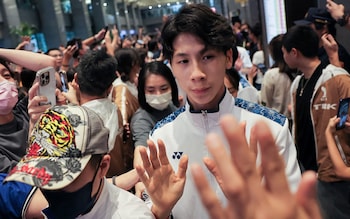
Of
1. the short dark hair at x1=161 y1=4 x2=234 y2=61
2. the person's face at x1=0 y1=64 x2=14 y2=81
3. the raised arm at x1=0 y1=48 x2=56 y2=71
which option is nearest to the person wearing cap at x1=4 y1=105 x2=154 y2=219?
the short dark hair at x1=161 y1=4 x2=234 y2=61

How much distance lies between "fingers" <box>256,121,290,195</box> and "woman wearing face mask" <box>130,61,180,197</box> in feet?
6.16

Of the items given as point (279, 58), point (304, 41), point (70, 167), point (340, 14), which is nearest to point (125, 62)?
Answer: point (279, 58)

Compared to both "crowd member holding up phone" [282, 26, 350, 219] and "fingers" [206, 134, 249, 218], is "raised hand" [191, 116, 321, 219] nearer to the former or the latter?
"fingers" [206, 134, 249, 218]

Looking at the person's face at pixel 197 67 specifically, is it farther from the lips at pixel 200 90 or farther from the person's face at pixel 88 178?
the person's face at pixel 88 178

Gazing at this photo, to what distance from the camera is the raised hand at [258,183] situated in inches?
19.7

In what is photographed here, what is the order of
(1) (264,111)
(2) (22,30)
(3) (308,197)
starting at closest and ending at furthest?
(3) (308,197), (1) (264,111), (2) (22,30)

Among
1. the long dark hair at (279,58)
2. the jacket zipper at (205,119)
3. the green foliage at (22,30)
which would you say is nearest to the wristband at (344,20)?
the long dark hair at (279,58)

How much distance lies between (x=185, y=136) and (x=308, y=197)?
0.91m

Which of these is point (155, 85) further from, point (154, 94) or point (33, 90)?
point (33, 90)

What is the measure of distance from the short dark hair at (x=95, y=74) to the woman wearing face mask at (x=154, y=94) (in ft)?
0.86

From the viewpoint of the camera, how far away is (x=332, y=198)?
248 centimetres

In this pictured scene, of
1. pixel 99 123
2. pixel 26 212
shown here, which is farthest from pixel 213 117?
pixel 26 212

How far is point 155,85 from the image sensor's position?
2475mm

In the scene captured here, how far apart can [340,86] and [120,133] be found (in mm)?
1558
